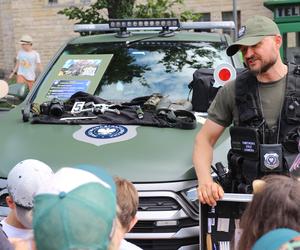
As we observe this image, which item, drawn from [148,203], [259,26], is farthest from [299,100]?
[148,203]

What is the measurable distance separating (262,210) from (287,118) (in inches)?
53.3

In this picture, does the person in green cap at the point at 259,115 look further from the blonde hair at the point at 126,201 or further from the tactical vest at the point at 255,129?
the blonde hair at the point at 126,201

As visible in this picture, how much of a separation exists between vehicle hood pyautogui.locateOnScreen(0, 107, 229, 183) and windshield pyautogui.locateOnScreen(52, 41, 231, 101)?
0.73 m

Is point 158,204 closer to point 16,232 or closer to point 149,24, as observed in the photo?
point 16,232

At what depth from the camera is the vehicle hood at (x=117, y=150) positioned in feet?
11.4

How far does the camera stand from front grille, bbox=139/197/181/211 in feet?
11.3

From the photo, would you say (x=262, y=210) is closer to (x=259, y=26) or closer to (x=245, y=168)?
(x=245, y=168)

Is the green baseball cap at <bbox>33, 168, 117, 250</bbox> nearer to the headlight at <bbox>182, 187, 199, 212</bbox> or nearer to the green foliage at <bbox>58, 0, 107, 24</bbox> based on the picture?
the headlight at <bbox>182, 187, 199, 212</bbox>

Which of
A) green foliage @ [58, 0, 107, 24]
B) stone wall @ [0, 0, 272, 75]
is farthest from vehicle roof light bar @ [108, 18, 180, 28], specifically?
stone wall @ [0, 0, 272, 75]

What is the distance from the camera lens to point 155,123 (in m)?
3.98

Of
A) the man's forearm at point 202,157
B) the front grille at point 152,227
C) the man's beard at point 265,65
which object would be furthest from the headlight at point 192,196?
the man's beard at point 265,65

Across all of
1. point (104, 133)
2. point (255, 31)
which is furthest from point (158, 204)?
point (255, 31)

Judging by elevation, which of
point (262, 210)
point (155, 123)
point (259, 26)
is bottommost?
point (155, 123)

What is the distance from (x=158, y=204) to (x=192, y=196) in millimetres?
201
